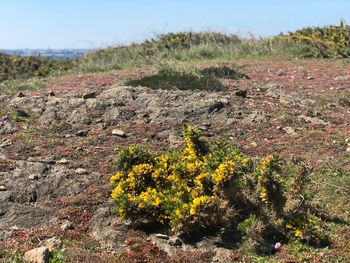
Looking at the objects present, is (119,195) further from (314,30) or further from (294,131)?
(314,30)

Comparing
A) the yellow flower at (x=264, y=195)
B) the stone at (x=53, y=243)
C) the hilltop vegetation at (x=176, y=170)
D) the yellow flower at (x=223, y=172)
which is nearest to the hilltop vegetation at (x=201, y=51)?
the hilltop vegetation at (x=176, y=170)

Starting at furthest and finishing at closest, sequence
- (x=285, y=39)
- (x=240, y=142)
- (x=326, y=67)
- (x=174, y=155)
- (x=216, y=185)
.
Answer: (x=285, y=39), (x=326, y=67), (x=240, y=142), (x=174, y=155), (x=216, y=185)

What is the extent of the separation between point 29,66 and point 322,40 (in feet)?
40.3

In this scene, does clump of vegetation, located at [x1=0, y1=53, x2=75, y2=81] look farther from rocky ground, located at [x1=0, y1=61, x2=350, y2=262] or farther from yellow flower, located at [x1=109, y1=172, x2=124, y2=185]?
yellow flower, located at [x1=109, y1=172, x2=124, y2=185]

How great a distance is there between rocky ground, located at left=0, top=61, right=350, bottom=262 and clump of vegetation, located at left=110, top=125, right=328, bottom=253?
23cm

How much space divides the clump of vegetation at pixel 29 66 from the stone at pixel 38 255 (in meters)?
14.8

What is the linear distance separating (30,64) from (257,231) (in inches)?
739

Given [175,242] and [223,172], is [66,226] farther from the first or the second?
[223,172]

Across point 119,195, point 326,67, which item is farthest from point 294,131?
point 326,67

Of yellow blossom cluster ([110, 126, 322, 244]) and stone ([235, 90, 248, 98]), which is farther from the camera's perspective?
stone ([235, 90, 248, 98])

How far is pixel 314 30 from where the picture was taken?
2209 cm

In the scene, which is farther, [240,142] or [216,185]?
[240,142]

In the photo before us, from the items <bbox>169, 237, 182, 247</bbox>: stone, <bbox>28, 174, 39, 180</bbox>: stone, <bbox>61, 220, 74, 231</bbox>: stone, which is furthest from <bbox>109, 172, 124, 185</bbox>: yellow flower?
<bbox>28, 174, 39, 180</bbox>: stone

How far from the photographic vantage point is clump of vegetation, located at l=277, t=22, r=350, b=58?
1788 cm
